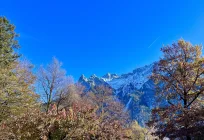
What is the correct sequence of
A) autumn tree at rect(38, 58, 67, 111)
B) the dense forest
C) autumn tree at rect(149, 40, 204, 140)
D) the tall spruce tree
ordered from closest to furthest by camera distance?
the dense forest, autumn tree at rect(149, 40, 204, 140), the tall spruce tree, autumn tree at rect(38, 58, 67, 111)

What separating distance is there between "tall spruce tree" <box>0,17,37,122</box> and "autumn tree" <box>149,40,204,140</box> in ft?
36.9

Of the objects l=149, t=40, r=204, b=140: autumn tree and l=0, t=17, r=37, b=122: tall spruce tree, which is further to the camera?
l=0, t=17, r=37, b=122: tall spruce tree

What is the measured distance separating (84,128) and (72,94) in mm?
22679

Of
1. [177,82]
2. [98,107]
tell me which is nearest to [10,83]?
[98,107]

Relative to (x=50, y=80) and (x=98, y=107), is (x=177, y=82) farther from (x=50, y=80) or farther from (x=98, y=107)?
(x=50, y=80)

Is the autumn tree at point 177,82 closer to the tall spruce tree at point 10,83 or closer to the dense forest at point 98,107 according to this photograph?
the dense forest at point 98,107

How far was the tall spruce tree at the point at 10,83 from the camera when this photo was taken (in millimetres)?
16625

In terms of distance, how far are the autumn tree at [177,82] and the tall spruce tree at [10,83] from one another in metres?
11.2

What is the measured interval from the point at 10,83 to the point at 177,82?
46.7 ft

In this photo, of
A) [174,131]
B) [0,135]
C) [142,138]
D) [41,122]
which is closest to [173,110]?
[174,131]

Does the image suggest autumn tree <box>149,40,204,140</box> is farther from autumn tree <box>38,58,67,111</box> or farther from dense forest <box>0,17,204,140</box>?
autumn tree <box>38,58,67,111</box>

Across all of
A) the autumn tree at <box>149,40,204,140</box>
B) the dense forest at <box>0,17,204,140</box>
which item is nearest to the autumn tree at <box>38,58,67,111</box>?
the dense forest at <box>0,17,204,140</box>

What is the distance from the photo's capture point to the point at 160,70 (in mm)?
18578

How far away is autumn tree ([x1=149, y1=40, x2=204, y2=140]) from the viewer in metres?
15.5
